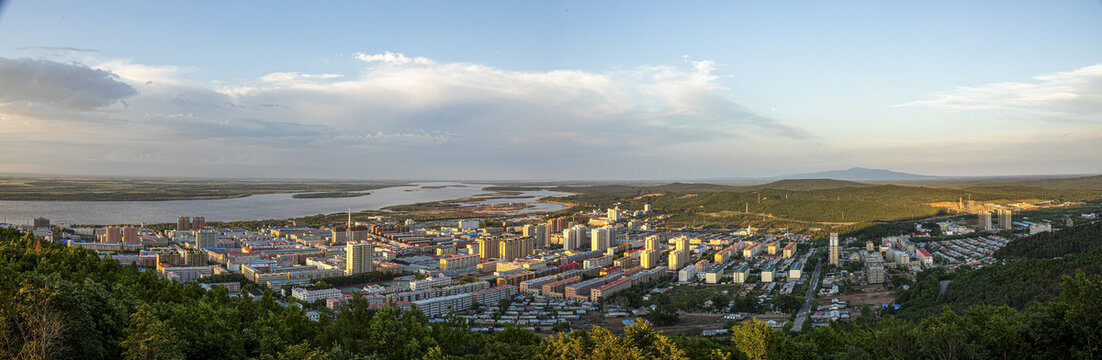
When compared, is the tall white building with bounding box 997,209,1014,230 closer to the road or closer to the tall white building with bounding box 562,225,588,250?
the road

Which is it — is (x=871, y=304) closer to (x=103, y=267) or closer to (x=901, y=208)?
(x=103, y=267)

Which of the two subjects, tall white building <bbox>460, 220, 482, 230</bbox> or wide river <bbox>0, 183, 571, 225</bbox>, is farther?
tall white building <bbox>460, 220, 482, 230</bbox>

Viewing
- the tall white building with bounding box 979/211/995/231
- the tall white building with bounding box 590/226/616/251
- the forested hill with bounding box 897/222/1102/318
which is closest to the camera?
the forested hill with bounding box 897/222/1102/318

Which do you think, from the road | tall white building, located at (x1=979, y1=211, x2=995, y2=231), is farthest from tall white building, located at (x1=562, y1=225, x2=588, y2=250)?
tall white building, located at (x1=979, y1=211, x2=995, y2=231)

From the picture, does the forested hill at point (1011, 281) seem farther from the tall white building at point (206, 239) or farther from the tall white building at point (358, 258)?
the tall white building at point (206, 239)

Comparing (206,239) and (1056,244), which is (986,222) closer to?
(1056,244)
